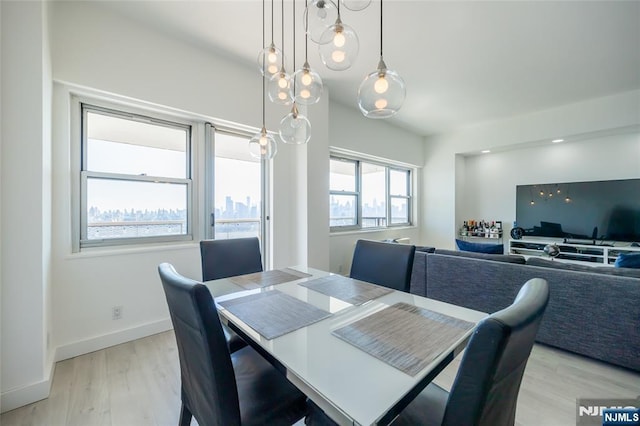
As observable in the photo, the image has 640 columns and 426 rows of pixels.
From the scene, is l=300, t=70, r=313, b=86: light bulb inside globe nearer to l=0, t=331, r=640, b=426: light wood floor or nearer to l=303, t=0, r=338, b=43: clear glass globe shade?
l=303, t=0, r=338, b=43: clear glass globe shade

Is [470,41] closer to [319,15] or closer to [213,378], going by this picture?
[319,15]

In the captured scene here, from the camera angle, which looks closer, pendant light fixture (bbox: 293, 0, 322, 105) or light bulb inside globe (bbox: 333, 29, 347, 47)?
light bulb inside globe (bbox: 333, 29, 347, 47)

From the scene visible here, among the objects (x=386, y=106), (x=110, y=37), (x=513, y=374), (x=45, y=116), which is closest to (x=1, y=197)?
(x=45, y=116)

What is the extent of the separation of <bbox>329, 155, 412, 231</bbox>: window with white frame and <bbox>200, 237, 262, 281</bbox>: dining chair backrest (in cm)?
232

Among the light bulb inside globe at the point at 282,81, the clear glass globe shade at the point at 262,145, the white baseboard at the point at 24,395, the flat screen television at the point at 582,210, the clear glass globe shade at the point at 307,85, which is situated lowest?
the white baseboard at the point at 24,395

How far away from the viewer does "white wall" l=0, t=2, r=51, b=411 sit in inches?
62.5

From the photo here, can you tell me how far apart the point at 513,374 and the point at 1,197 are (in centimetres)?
265

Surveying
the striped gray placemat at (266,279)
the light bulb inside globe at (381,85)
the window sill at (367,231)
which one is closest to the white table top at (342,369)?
the striped gray placemat at (266,279)

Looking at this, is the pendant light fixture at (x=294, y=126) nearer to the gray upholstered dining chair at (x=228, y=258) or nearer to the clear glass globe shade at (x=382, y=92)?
the clear glass globe shade at (x=382, y=92)

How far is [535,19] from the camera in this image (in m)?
2.38

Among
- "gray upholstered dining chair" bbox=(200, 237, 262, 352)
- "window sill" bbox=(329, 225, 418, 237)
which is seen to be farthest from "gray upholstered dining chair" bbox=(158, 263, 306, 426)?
"window sill" bbox=(329, 225, 418, 237)

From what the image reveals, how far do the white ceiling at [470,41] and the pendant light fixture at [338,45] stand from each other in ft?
3.90

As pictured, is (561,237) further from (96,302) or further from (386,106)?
(96,302)

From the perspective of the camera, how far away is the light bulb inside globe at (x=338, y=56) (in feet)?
4.55
